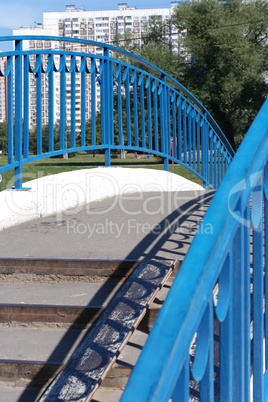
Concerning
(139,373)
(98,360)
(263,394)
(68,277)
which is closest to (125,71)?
(68,277)

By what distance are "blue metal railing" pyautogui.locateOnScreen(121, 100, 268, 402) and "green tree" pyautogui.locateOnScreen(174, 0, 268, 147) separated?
1154 inches

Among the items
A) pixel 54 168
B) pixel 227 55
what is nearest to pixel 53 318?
pixel 54 168

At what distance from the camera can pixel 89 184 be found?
5281mm

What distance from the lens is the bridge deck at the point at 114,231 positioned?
332 centimetres

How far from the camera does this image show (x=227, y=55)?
29266mm

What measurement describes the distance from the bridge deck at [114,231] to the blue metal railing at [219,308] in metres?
1.85

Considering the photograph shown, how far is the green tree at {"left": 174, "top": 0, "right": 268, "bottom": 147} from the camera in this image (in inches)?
1144

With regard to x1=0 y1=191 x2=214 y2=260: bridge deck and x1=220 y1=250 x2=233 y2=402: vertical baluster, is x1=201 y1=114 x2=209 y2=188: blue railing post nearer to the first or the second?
x1=0 y1=191 x2=214 y2=260: bridge deck

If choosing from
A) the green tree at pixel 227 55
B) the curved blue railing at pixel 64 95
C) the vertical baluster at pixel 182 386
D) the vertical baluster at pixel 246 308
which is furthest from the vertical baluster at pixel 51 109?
the green tree at pixel 227 55

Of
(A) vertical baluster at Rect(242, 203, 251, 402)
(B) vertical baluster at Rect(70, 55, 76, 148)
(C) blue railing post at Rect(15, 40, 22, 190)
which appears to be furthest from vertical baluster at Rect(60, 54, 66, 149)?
(A) vertical baluster at Rect(242, 203, 251, 402)

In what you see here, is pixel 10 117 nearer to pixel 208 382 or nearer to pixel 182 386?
pixel 208 382

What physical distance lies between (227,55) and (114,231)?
27551 mm

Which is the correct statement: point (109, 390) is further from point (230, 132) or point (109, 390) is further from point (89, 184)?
point (230, 132)

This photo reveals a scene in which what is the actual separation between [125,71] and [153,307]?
12.0 ft
